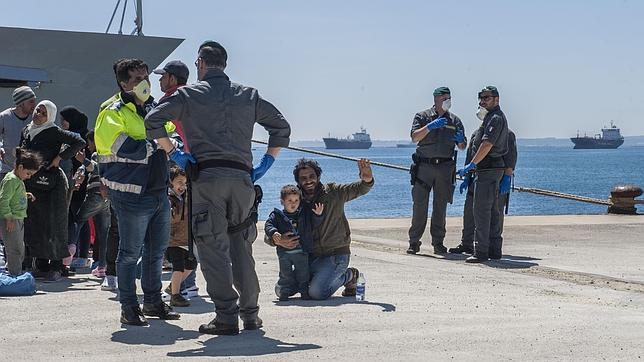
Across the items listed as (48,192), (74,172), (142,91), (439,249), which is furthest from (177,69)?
(439,249)

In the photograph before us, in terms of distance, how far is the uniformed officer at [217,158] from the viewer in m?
6.26

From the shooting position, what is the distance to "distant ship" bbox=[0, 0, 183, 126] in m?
21.0

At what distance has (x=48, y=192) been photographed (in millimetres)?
8945

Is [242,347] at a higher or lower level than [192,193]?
lower

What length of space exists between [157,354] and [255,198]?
45.1 inches

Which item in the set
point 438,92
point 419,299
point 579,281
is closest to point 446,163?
point 438,92

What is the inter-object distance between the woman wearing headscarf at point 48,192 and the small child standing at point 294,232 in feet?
6.32

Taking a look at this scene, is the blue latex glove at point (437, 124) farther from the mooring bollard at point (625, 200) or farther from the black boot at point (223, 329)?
the mooring bollard at point (625, 200)

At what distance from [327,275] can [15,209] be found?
97.1 inches

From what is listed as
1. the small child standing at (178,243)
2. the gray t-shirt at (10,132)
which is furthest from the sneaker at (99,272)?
the small child standing at (178,243)

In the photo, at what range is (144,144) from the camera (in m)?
6.77

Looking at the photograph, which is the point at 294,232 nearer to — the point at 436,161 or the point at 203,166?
the point at 203,166

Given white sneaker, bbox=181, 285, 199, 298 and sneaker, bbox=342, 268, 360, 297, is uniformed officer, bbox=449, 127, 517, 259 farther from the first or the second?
white sneaker, bbox=181, 285, 199, 298

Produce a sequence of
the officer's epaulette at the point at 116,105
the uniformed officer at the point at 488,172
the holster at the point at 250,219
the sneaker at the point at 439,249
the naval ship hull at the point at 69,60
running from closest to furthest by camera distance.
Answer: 1. the holster at the point at 250,219
2. the officer's epaulette at the point at 116,105
3. the uniformed officer at the point at 488,172
4. the sneaker at the point at 439,249
5. the naval ship hull at the point at 69,60
